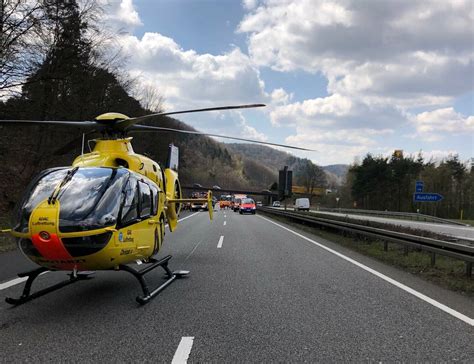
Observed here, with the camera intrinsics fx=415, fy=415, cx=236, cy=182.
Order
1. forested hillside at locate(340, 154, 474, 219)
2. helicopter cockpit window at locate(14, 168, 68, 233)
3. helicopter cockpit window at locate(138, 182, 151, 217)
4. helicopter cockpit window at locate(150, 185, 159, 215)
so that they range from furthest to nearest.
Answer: forested hillside at locate(340, 154, 474, 219) < helicopter cockpit window at locate(150, 185, 159, 215) < helicopter cockpit window at locate(138, 182, 151, 217) < helicopter cockpit window at locate(14, 168, 68, 233)

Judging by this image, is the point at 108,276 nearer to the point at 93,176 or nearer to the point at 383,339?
the point at 93,176

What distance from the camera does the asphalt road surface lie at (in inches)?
170

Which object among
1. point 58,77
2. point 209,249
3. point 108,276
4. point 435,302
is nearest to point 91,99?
point 58,77

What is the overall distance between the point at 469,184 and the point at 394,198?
1185 centimetres

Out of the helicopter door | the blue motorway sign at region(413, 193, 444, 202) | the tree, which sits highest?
the tree

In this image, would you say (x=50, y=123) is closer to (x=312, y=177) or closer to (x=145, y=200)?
(x=145, y=200)

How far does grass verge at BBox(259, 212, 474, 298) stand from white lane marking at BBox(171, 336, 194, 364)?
5.32m

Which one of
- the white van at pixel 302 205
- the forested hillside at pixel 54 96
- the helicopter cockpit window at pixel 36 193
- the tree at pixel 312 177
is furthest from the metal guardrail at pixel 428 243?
the tree at pixel 312 177

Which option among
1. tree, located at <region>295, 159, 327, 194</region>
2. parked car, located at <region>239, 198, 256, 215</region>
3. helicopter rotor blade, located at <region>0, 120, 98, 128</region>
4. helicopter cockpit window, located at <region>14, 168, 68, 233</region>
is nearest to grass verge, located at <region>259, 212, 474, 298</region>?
helicopter cockpit window, located at <region>14, 168, 68, 233</region>

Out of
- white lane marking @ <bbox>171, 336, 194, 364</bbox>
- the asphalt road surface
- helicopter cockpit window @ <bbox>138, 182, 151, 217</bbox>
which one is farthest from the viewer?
helicopter cockpit window @ <bbox>138, 182, 151, 217</bbox>

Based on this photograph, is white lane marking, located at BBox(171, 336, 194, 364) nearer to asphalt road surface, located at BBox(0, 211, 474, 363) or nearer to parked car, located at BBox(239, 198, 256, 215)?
asphalt road surface, located at BBox(0, 211, 474, 363)

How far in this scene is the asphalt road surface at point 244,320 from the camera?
170 inches

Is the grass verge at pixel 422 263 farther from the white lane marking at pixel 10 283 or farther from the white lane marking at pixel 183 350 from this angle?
the white lane marking at pixel 10 283

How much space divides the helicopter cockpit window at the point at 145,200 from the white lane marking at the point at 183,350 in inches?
101
